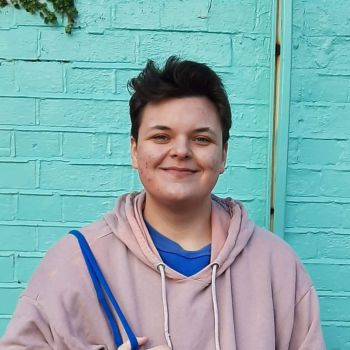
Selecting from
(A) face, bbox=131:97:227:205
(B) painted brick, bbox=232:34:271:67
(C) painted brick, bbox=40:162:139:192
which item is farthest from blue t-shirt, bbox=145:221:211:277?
(B) painted brick, bbox=232:34:271:67

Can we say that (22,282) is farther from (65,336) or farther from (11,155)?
(65,336)

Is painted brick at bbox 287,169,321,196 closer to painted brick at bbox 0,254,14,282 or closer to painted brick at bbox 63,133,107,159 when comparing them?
painted brick at bbox 63,133,107,159

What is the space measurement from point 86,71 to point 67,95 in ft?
0.46

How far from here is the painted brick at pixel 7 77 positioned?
297cm

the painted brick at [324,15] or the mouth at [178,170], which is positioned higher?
the painted brick at [324,15]

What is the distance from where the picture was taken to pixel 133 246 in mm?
1937

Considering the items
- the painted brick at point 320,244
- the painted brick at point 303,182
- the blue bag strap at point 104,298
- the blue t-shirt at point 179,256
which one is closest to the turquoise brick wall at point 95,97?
the painted brick at point 303,182

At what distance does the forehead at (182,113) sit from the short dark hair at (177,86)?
0.06ft

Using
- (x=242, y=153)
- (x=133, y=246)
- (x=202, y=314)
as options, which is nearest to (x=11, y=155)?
(x=242, y=153)

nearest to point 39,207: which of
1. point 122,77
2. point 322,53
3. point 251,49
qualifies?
point 122,77

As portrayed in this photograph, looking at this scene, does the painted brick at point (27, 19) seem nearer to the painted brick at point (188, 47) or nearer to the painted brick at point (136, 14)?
the painted brick at point (136, 14)

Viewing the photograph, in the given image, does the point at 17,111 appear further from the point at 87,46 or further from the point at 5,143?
the point at 87,46

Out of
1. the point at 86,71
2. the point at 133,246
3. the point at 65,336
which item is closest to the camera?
the point at 65,336

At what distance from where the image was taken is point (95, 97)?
3.00m
